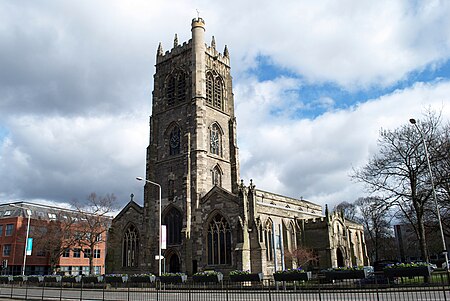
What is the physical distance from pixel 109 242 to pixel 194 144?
53.6 ft

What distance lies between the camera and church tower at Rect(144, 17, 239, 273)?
40281 mm

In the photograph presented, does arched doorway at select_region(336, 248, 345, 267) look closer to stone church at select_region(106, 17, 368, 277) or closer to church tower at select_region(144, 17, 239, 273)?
stone church at select_region(106, 17, 368, 277)

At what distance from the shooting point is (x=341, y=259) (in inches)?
1811

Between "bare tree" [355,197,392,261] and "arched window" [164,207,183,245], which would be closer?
"arched window" [164,207,183,245]

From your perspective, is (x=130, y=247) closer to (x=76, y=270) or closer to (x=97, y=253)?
(x=76, y=270)

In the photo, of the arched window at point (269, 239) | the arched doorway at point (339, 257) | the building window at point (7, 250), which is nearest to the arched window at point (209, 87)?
the arched window at point (269, 239)

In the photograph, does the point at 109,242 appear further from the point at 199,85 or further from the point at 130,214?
the point at 199,85

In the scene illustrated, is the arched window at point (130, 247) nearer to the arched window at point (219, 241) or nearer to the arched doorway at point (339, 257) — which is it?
the arched window at point (219, 241)

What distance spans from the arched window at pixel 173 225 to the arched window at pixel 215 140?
332 inches

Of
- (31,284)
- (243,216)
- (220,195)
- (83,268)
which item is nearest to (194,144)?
(220,195)

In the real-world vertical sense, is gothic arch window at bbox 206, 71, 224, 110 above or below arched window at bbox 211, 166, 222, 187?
above

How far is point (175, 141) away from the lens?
1783 inches

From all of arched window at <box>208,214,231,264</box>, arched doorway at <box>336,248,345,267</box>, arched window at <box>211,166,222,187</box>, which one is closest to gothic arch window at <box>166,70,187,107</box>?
arched window at <box>211,166,222,187</box>

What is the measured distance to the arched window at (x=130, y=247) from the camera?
4411 cm
